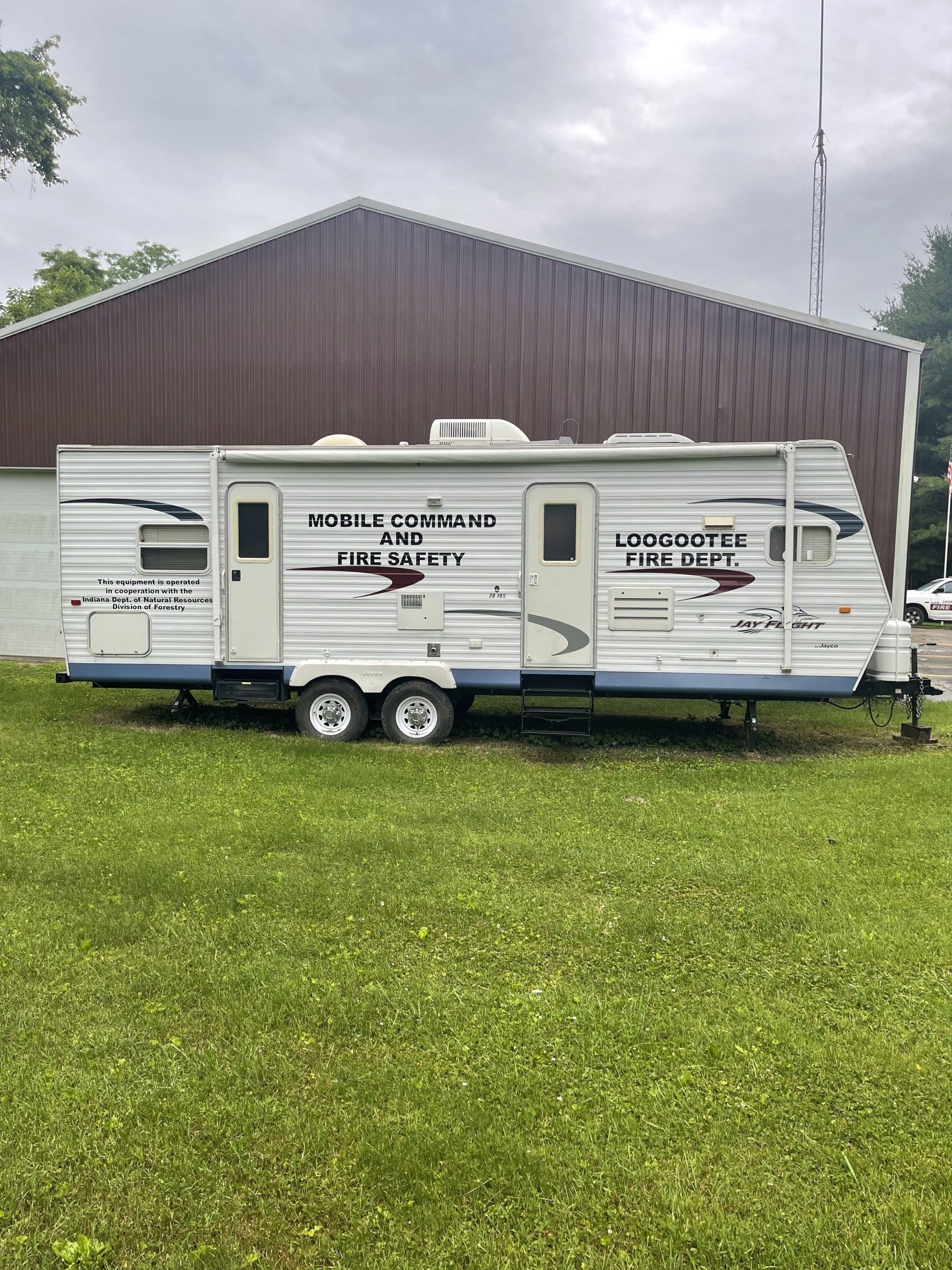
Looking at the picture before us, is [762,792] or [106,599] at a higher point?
[106,599]

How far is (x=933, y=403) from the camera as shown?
34.8 m

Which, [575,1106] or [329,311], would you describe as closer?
[575,1106]

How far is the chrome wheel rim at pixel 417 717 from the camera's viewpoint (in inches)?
370

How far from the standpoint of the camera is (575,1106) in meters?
3.08

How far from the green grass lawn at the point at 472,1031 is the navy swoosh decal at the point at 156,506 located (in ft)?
11.6

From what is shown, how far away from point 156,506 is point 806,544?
6951 mm

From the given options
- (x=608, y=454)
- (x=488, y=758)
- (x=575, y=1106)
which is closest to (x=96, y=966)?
(x=575, y=1106)

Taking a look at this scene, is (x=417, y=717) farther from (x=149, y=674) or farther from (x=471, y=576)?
(x=149, y=674)

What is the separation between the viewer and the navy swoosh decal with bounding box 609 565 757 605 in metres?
8.74

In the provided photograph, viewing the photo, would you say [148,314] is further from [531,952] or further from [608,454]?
[531,952]

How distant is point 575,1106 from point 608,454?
22.6 ft

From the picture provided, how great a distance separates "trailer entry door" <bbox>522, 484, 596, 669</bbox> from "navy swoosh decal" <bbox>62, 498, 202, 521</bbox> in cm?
370

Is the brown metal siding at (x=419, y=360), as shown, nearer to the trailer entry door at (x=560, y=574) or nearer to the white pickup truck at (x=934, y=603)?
the trailer entry door at (x=560, y=574)

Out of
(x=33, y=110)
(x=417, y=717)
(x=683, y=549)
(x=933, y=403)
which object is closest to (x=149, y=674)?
(x=417, y=717)
